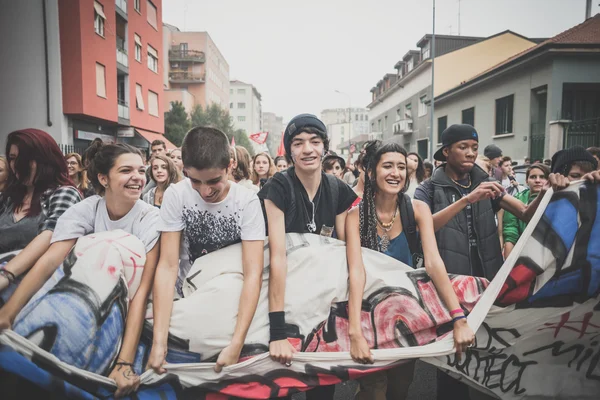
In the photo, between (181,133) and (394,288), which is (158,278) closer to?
(394,288)

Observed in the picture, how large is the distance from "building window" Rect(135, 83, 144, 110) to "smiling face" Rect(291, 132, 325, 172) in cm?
2335

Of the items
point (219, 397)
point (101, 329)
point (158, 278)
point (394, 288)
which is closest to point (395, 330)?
point (394, 288)

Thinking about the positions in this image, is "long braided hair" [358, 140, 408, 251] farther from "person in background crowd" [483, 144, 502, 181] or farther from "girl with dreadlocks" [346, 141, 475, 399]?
"person in background crowd" [483, 144, 502, 181]

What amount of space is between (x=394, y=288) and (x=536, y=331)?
81 centimetres

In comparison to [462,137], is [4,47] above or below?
above

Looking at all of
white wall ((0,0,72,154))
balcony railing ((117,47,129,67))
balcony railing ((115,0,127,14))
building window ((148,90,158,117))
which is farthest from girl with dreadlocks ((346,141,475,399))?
building window ((148,90,158,117))

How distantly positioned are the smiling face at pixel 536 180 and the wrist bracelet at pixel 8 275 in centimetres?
456

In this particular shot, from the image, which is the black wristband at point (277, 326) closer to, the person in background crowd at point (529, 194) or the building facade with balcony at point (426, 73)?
the person in background crowd at point (529, 194)

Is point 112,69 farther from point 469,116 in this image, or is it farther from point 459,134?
point 459,134

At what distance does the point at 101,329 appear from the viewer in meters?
1.75

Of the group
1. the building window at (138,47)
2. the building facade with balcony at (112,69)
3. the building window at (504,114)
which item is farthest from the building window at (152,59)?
the building window at (504,114)

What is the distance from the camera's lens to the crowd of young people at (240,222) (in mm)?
1894

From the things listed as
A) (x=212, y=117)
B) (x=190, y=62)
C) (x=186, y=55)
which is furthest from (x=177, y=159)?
(x=186, y=55)

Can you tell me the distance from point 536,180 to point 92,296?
14.1ft
